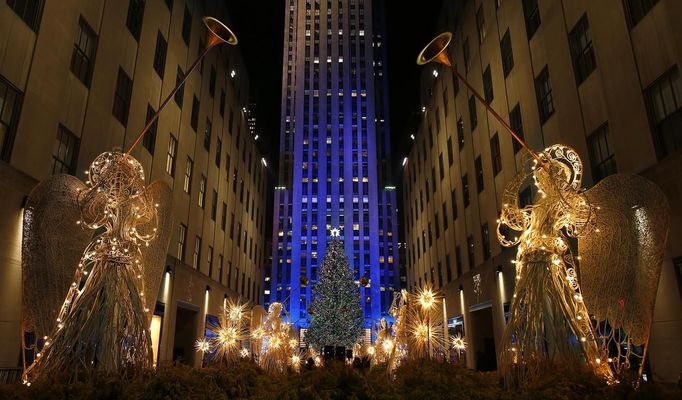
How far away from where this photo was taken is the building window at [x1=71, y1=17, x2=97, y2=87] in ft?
50.1

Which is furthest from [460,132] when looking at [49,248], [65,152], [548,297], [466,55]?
[49,248]

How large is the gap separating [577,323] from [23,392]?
903 cm

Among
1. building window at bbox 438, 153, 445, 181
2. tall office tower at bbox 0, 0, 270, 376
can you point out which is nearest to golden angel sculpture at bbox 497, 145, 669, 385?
tall office tower at bbox 0, 0, 270, 376

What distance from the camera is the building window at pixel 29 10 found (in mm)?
12227

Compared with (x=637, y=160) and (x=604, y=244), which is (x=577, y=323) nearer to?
(x=604, y=244)

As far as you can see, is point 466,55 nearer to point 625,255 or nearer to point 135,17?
point 135,17

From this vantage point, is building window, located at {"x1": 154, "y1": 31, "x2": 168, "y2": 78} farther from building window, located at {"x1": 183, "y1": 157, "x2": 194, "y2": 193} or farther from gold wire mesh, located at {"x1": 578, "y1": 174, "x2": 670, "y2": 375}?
gold wire mesh, located at {"x1": 578, "y1": 174, "x2": 670, "y2": 375}

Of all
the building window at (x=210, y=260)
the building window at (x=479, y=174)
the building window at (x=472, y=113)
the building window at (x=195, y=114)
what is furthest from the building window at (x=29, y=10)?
the building window at (x=472, y=113)

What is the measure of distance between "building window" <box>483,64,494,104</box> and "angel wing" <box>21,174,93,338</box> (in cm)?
2044

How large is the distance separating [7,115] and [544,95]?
18.4 m

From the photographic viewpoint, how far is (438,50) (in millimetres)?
11852

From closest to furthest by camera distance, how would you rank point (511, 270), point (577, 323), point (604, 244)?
point (577, 323) → point (604, 244) → point (511, 270)

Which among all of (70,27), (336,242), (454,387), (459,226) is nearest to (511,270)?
(459,226)

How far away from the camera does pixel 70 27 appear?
1453 centimetres
